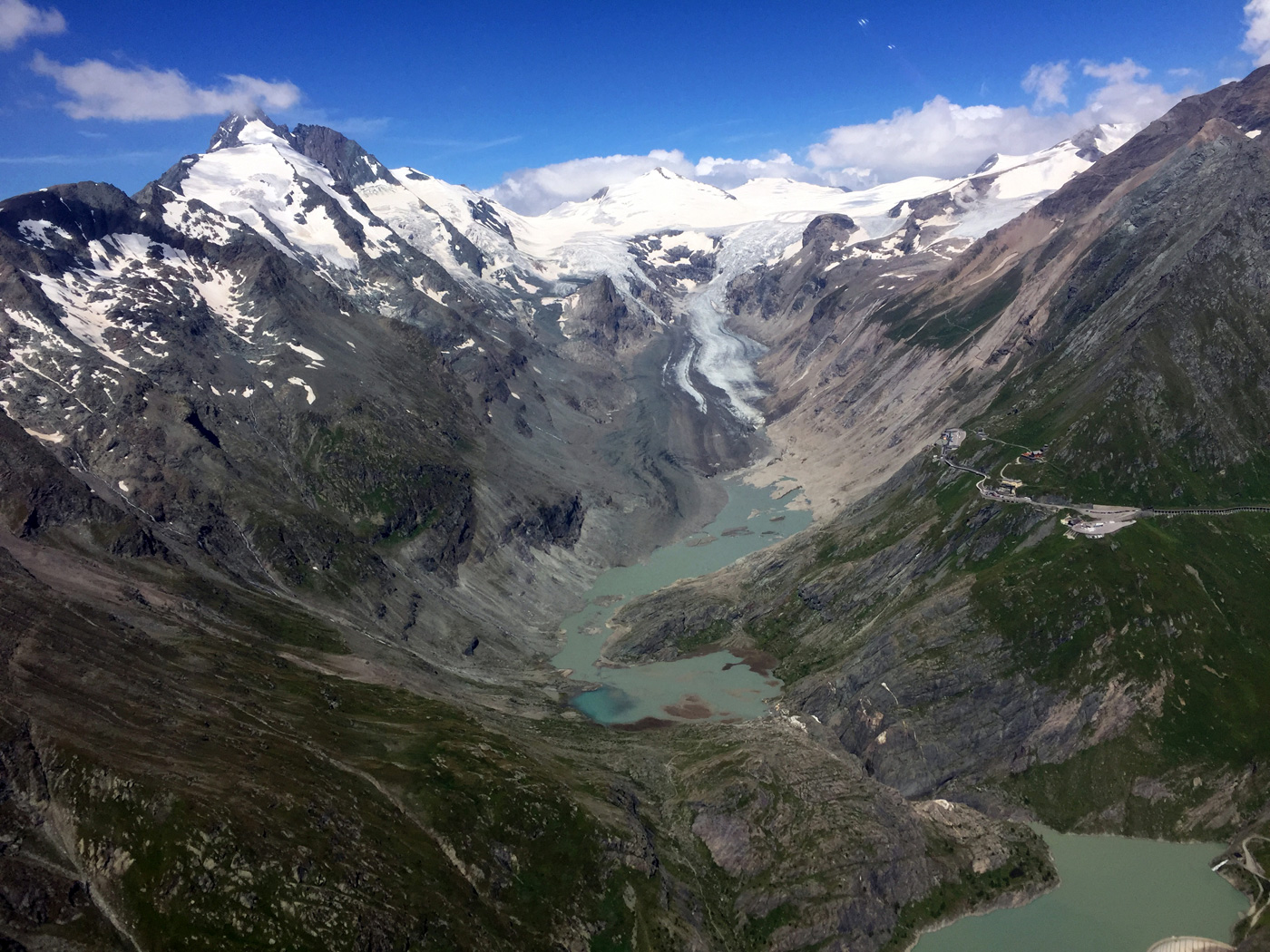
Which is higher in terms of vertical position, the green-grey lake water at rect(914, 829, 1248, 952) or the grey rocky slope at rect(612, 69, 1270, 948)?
the grey rocky slope at rect(612, 69, 1270, 948)

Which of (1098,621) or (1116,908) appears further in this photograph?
(1098,621)

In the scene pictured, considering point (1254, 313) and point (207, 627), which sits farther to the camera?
point (1254, 313)

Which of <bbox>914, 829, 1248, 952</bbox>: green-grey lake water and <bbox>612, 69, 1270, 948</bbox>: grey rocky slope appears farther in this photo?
<bbox>612, 69, 1270, 948</bbox>: grey rocky slope

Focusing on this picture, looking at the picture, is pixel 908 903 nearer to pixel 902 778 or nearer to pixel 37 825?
pixel 902 778

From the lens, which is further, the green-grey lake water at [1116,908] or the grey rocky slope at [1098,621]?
the grey rocky slope at [1098,621]

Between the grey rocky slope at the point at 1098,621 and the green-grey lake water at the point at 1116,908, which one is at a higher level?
the grey rocky slope at the point at 1098,621

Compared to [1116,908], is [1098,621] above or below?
above

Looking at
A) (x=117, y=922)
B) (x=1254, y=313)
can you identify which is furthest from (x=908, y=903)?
(x=1254, y=313)

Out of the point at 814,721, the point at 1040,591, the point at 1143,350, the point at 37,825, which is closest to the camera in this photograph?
the point at 37,825
